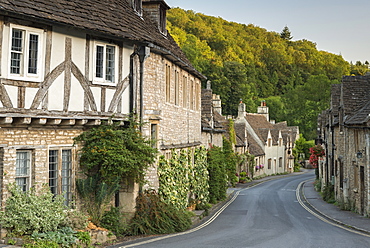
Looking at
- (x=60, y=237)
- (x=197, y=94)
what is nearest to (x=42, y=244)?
(x=60, y=237)

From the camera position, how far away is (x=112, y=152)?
1487 centimetres

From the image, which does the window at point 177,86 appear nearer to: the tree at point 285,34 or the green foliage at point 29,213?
the green foliage at point 29,213

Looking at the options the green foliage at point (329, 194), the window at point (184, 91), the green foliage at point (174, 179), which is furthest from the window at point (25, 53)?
the green foliage at point (329, 194)

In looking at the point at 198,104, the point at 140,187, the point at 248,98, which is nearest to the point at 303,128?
the point at 248,98

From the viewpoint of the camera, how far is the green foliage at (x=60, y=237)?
12.2 metres

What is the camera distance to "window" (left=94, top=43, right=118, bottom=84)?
15.1 meters

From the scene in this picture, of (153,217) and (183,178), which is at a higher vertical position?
(183,178)

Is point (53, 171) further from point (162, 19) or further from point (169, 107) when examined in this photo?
point (162, 19)

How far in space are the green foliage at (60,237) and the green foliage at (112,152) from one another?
8.14 ft

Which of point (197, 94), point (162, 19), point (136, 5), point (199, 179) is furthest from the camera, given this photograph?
point (197, 94)

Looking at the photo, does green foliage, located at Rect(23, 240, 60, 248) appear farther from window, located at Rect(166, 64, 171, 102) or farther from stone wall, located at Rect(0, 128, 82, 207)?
window, located at Rect(166, 64, 171, 102)

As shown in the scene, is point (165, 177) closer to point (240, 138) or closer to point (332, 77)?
point (240, 138)

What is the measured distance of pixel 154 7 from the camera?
20391 mm

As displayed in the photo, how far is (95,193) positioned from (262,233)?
21.8 ft
